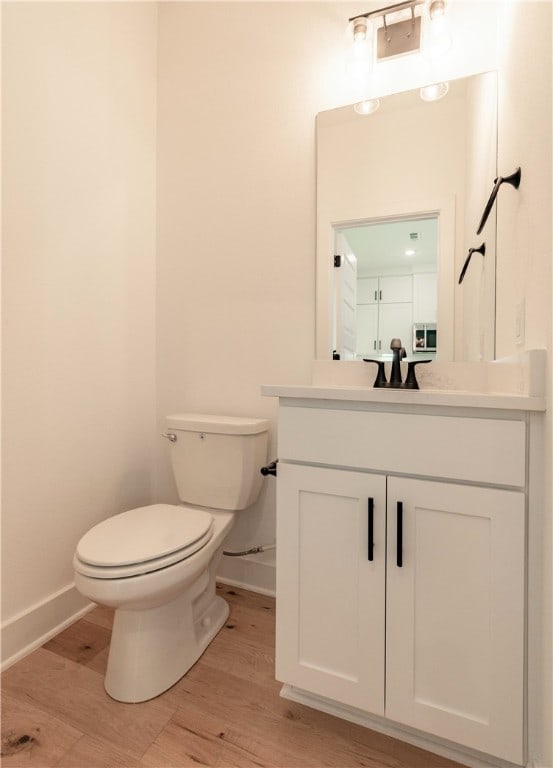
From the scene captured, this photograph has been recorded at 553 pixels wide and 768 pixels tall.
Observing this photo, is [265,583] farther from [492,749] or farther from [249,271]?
[249,271]

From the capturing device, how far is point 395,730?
3.07 ft

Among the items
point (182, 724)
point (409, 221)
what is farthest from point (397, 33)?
point (182, 724)

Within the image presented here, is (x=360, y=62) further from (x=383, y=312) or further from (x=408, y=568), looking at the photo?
(x=408, y=568)

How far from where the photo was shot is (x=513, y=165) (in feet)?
3.29

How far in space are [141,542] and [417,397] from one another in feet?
2.80

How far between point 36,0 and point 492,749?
2.45 m

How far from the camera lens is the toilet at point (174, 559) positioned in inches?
39.3

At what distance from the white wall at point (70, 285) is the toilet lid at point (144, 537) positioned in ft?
1.05

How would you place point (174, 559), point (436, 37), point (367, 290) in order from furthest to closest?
1. point (367, 290)
2. point (436, 37)
3. point (174, 559)

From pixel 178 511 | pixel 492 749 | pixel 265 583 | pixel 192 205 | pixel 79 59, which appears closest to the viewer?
pixel 492 749

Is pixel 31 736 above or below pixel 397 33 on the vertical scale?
below

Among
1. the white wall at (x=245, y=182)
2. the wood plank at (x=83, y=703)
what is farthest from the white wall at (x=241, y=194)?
the wood plank at (x=83, y=703)

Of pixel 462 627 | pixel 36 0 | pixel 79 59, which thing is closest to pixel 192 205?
pixel 79 59

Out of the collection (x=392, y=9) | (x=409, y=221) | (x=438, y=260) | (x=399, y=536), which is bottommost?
(x=399, y=536)
